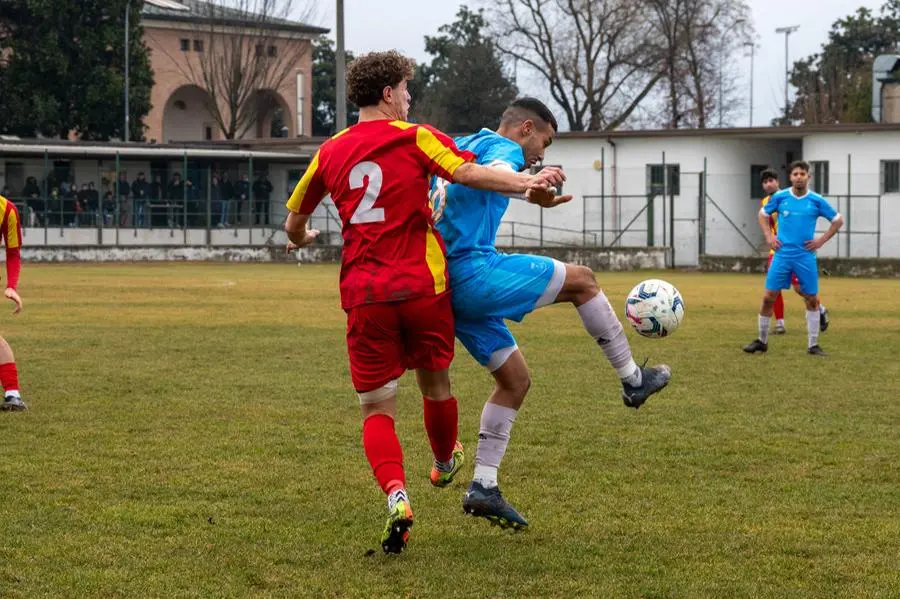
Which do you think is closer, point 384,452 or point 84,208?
point 384,452

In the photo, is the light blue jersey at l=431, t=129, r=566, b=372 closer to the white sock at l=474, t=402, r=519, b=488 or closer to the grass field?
the white sock at l=474, t=402, r=519, b=488

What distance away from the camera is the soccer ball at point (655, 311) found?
21.7ft

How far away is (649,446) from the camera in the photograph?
8148 mm

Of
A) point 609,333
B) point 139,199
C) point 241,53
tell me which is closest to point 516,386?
point 609,333

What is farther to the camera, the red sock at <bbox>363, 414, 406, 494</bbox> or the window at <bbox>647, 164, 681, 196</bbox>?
the window at <bbox>647, 164, 681, 196</bbox>

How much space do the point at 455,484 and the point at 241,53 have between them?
194 feet

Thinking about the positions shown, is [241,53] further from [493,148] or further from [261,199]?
[493,148]

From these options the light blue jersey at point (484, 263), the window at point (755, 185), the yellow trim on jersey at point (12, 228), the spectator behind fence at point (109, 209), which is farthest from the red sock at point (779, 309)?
the spectator behind fence at point (109, 209)

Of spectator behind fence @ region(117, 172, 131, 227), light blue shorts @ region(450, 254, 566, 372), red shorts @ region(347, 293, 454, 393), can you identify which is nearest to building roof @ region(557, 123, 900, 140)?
spectator behind fence @ region(117, 172, 131, 227)

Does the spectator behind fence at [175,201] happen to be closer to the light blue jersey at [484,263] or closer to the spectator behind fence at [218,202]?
the spectator behind fence at [218,202]

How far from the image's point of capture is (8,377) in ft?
32.3

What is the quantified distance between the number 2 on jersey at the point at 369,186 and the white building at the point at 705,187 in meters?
34.0

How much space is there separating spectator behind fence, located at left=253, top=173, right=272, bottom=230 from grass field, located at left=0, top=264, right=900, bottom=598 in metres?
34.0

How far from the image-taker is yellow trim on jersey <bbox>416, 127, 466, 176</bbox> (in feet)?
17.4
